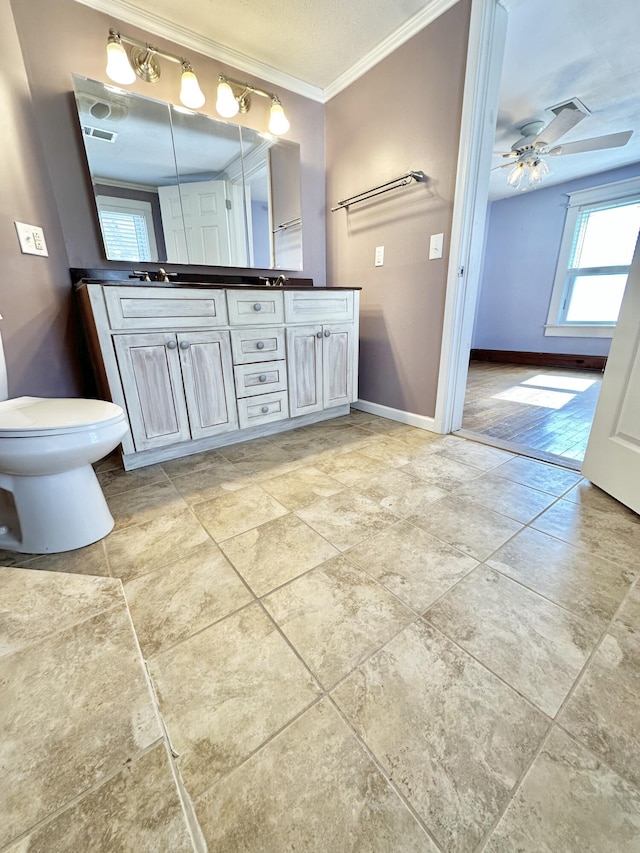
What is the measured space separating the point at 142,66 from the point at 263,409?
180 centimetres

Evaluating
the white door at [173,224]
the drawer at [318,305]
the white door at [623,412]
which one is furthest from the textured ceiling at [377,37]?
the white door at [623,412]

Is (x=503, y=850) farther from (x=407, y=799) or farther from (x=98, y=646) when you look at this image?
(x=98, y=646)

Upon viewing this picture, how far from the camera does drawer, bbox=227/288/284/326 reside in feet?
5.62

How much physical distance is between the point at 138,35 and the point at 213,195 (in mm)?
719

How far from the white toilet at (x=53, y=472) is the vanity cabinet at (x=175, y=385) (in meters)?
0.36

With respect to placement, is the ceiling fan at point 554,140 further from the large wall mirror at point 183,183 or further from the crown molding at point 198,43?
the large wall mirror at point 183,183

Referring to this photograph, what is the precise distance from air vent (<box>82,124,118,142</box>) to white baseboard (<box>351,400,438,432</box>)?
2.03 metres

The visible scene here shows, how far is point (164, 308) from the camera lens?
1524 mm

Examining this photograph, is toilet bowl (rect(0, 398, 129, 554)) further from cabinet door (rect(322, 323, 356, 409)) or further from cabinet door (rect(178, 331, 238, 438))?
cabinet door (rect(322, 323, 356, 409))

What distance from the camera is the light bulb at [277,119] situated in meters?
2.06

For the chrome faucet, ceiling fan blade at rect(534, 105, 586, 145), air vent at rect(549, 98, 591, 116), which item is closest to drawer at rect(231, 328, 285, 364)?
the chrome faucet

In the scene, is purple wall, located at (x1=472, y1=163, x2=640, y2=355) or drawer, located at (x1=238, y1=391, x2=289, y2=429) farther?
purple wall, located at (x1=472, y1=163, x2=640, y2=355)

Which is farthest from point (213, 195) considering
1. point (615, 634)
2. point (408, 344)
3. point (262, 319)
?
point (615, 634)

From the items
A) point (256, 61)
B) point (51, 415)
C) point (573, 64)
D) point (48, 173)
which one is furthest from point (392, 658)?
point (573, 64)
